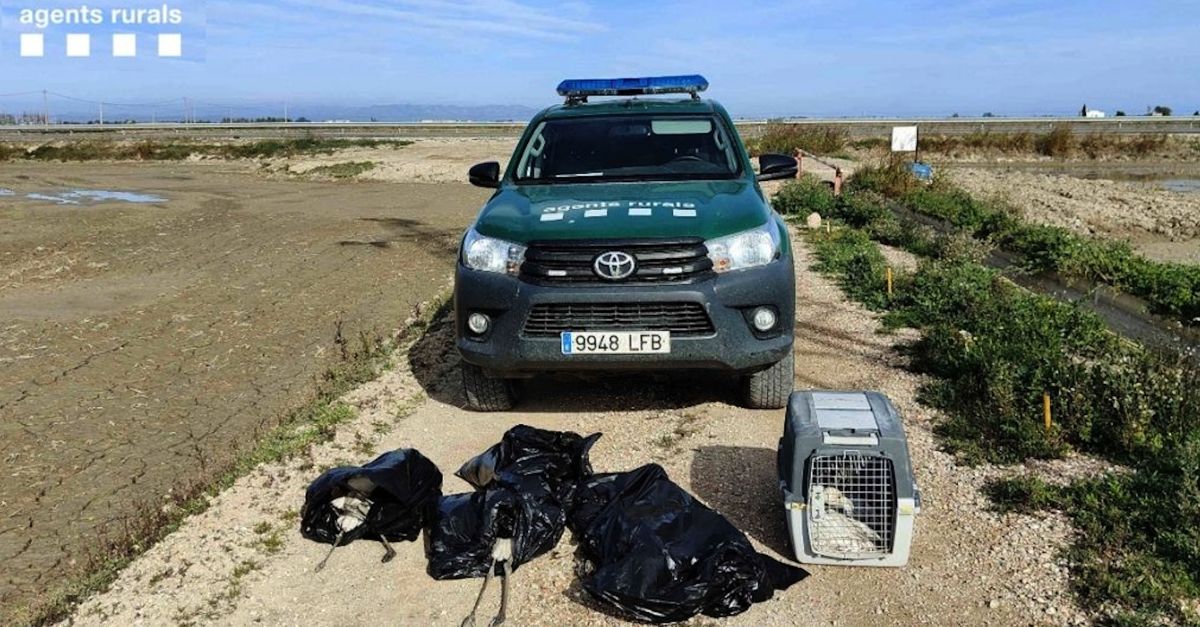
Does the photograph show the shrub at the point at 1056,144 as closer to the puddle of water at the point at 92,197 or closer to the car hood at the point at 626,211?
the puddle of water at the point at 92,197

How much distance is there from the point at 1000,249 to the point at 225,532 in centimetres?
1072

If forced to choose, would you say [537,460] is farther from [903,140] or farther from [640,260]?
[903,140]

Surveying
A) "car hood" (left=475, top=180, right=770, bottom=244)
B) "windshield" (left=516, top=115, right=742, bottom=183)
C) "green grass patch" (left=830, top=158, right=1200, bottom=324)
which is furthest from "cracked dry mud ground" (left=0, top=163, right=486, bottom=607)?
"green grass patch" (left=830, top=158, right=1200, bottom=324)

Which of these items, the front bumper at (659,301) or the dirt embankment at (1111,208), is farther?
the dirt embankment at (1111,208)

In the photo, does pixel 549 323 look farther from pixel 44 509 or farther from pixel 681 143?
pixel 44 509

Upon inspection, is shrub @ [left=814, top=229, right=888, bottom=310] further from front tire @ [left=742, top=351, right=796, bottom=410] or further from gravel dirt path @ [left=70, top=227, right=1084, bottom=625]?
front tire @ [left=742, top=351, right=796, bottom=410]

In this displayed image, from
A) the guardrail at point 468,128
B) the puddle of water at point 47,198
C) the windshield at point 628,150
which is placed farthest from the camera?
the guardrail at point 468,128

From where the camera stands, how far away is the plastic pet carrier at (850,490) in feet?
12.4

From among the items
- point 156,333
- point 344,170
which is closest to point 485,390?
point 156,333

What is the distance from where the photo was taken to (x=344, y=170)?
29578 millimetres

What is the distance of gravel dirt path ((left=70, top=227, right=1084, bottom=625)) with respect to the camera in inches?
144

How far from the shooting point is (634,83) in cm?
753

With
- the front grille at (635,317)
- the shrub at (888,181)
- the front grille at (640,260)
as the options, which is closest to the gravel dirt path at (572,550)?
the front grille at (635,317)

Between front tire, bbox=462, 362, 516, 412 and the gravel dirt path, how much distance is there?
0.08m
